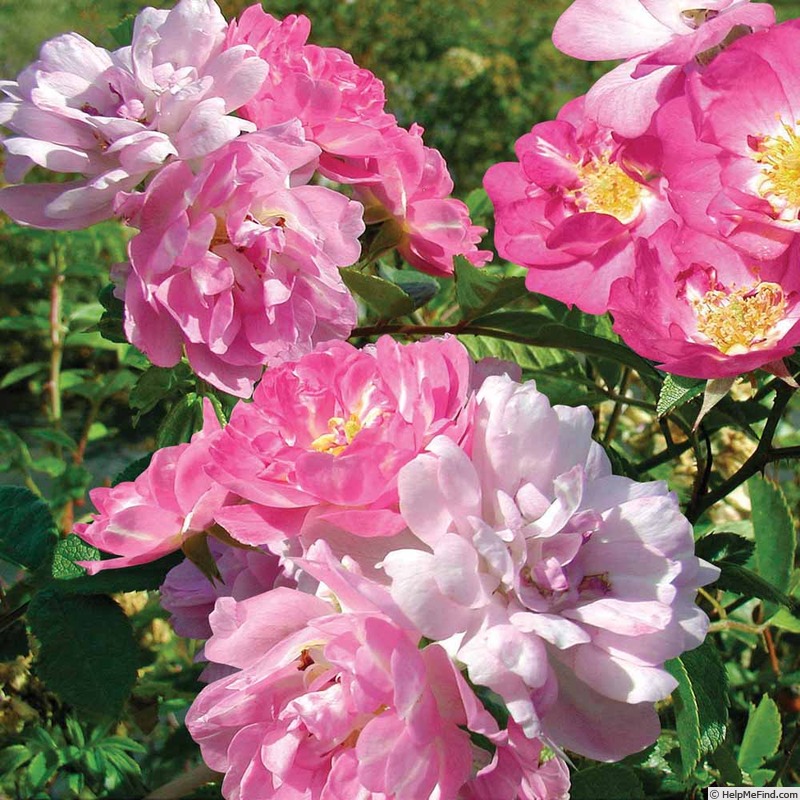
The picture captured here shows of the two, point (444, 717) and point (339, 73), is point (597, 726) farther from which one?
point (339, 73)

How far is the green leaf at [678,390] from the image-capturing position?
440mm

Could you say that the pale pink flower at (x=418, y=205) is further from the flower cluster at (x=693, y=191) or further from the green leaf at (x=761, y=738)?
the green leaf at (x=761, y=738)

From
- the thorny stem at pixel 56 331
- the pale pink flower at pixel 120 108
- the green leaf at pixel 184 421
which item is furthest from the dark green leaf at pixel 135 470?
the thorny stem at pixel 56 331

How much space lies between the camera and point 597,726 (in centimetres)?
37

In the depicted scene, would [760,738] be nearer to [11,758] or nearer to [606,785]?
[606,785]

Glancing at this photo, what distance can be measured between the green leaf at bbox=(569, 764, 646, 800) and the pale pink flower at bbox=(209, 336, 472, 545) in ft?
0.90

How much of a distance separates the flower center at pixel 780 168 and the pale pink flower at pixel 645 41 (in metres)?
0.05

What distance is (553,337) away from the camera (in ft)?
1.77

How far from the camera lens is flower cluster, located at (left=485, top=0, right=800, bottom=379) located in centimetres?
44

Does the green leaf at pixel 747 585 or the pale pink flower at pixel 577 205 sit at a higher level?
the pale pink flower at pixel 577 205

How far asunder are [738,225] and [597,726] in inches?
8.6

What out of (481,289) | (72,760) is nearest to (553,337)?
(481,289)

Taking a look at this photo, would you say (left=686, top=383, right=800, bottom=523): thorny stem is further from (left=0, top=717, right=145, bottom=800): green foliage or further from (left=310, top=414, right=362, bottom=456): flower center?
(left=0, top=717, right=145, bottom=800): green foliage

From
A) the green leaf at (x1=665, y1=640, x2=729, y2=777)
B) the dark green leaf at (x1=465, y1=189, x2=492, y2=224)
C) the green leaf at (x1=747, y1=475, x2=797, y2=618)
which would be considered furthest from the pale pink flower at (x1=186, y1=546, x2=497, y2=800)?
the dark green leaf at (x1=465, y1=189, x2=492, y2=224)
